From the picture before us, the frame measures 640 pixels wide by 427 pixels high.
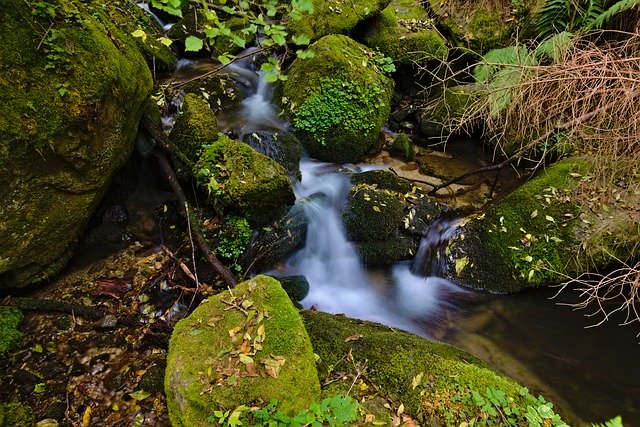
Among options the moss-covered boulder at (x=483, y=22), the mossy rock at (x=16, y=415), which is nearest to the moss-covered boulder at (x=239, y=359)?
the mossy rock at (x=16, y=415)

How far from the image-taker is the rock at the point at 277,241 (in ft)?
15.6

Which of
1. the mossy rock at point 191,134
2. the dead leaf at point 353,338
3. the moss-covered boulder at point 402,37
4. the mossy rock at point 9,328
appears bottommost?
the mossy rock at point 9,328

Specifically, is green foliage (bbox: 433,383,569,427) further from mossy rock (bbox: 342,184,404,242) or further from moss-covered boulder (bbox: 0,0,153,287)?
moss-covered boulder (bbox: 0,0,153,287)

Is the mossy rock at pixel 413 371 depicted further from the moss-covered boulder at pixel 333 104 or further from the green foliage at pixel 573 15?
the green foliage at pixel 573 15

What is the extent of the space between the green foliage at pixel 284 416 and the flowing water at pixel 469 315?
239cm

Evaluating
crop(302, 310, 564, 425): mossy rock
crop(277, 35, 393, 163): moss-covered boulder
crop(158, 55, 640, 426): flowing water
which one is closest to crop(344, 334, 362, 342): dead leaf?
crop(302, 310, 564, 425): mossy rock

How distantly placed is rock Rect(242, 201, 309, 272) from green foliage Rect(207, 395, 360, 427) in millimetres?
2380

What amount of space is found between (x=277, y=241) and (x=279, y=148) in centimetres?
173

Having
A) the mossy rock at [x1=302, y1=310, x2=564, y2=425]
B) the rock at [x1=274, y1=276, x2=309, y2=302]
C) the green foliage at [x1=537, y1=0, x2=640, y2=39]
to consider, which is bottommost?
the rock at [x1=274, y1=276, x2=309, y2=302]

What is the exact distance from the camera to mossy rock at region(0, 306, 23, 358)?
333 cm

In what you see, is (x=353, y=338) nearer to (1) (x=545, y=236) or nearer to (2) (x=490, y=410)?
(2) (x=490, y=410)

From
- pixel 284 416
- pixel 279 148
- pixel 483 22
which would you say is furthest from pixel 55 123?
pixel 483 22

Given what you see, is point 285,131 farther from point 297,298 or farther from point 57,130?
point 57,130

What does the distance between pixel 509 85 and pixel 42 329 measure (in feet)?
17.8
